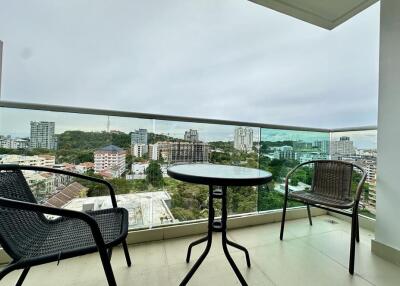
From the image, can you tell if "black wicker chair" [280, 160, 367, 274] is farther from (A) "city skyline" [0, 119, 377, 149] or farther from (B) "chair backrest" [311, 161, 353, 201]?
(A) "city skyline" [0, 119, 377, 149]

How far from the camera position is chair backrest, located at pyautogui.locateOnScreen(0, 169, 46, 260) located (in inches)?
30.6

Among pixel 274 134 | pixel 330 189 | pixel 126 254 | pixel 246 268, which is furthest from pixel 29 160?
pixel 330 189

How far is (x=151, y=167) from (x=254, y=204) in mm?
1312

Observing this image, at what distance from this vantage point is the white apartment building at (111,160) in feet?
5.55

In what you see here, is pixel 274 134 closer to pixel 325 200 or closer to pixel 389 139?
pixel 325 200

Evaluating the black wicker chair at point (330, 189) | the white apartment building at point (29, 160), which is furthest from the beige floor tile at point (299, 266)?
the white apartment building at point (29, 160)

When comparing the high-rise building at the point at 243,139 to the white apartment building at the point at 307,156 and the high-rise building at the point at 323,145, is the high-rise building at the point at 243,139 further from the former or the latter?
the high-rise building at the point at 323,145

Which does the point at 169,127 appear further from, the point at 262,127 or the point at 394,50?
the point at 394,50

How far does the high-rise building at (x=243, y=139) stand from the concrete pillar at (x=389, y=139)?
118 centimetres

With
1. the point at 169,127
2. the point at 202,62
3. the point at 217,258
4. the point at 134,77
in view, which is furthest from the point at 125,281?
the point at 202,62

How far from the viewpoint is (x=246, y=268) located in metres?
1.47

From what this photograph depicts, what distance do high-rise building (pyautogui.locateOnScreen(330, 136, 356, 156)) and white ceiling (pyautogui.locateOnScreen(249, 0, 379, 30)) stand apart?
150cm

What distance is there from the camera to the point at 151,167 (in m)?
1.88

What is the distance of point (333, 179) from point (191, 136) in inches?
62.5
